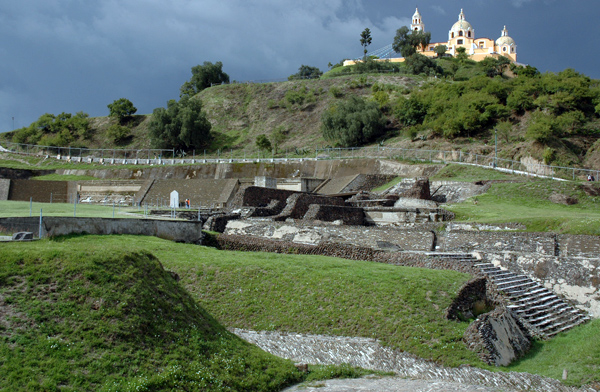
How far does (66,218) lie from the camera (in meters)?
14.4

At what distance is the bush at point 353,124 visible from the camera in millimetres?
54281

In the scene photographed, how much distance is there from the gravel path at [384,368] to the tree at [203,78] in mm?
80240

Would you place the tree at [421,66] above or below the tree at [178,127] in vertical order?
above

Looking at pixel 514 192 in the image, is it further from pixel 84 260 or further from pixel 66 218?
pixel 84 260

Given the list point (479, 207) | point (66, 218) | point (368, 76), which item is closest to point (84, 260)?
point (66, 218)

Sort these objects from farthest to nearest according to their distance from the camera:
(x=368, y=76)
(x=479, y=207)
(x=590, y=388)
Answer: (x=368, y=76)
(x=479, y=207)
(x=590, y=388)

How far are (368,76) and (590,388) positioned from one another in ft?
235

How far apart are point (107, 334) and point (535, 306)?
10.7 meters

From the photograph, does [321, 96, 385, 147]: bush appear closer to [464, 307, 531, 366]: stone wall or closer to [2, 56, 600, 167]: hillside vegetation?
[2, 56, 600, 167]: hillside vegetation

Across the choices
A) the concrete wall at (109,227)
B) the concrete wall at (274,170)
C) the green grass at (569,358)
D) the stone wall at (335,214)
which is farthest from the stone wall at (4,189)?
the green grass at (569,358)

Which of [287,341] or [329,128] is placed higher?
[329,128]

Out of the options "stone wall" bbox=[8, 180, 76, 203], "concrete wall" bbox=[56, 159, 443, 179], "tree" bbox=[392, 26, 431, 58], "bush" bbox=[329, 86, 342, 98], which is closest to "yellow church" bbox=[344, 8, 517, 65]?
"tree" bbox=[392, 26, 431, 58]

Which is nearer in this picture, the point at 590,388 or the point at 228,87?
the point at 590,388

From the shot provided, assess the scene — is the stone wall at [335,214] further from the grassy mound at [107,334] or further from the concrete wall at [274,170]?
the concrete wall at [274,170]
